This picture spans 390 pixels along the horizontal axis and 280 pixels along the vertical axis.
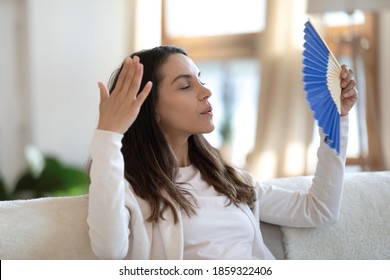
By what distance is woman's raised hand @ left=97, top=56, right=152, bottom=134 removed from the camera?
974mm

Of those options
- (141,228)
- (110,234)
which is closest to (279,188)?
(141,228)

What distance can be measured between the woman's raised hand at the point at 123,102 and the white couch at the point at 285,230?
0.28 metres

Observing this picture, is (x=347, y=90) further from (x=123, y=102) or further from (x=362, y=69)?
(x=362, y=69)

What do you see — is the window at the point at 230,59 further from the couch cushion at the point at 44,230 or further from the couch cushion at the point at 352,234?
the couch cushion at the point at 44,230

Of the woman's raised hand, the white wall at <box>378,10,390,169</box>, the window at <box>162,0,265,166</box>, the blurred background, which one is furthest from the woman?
the window at <box>162,0,265,166</box>

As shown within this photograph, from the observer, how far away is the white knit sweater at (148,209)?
965 millimetres

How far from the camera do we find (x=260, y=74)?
3.49 metres

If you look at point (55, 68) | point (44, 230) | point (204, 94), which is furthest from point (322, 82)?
point (55, 68)

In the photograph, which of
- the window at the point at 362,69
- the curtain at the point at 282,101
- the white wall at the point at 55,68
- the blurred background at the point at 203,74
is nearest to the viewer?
the window at the point at 362,69

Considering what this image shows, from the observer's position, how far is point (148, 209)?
1.13 m

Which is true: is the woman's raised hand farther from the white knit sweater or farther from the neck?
the neck

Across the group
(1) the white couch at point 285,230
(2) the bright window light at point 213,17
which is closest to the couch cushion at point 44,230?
Result: (1) the white couch at point 285,230
